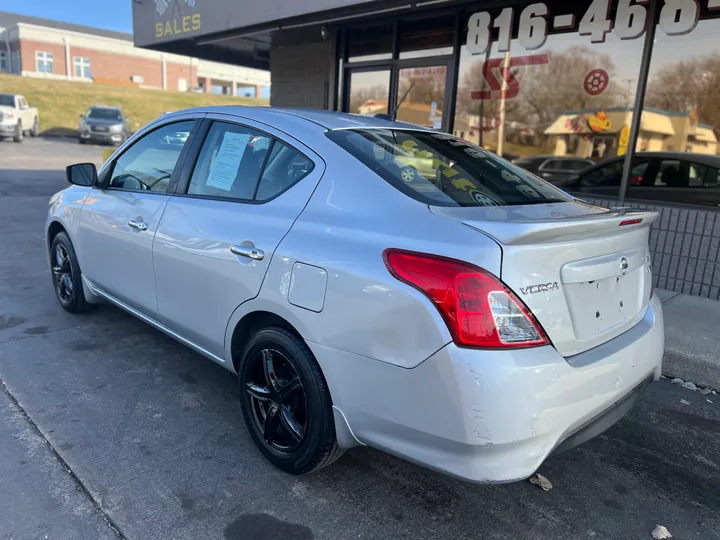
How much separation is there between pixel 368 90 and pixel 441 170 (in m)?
6.89

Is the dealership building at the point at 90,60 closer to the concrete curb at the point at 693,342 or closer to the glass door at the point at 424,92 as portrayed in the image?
the glass door at the point at 424,92

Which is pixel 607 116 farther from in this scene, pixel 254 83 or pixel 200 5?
pixel 254 83

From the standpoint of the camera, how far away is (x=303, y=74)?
980cm

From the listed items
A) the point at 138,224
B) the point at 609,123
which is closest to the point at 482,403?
the point at 138,224

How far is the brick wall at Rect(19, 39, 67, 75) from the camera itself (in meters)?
53.6

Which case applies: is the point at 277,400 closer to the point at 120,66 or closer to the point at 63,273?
the point at 63,273

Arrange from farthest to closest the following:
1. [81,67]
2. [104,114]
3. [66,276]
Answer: [81,67], [104,114], [66,276]

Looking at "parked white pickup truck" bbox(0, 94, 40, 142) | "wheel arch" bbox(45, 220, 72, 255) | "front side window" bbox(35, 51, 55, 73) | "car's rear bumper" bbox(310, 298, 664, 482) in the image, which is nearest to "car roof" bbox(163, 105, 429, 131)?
"car's rear bumper" bbox(310, 298, 664, 482)

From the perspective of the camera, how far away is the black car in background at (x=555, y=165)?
6.78 m

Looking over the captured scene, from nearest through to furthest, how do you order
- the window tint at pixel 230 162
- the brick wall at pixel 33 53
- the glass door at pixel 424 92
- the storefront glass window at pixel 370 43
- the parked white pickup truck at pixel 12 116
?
the window tint at pixel 230 162, the glass door at pixel 424 92, the storefront glass window at pixel 370 43, the parked white pickup truck at pixel 12 116, the brick wall at pixel 33 53

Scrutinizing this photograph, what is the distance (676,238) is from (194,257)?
489 cm

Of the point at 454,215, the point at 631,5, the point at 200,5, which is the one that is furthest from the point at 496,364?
the point at 200,5

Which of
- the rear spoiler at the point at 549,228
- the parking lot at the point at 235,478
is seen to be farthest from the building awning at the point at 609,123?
the rear spoiler at the point at 549,228

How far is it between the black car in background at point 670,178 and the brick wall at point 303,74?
5056 millimetres
